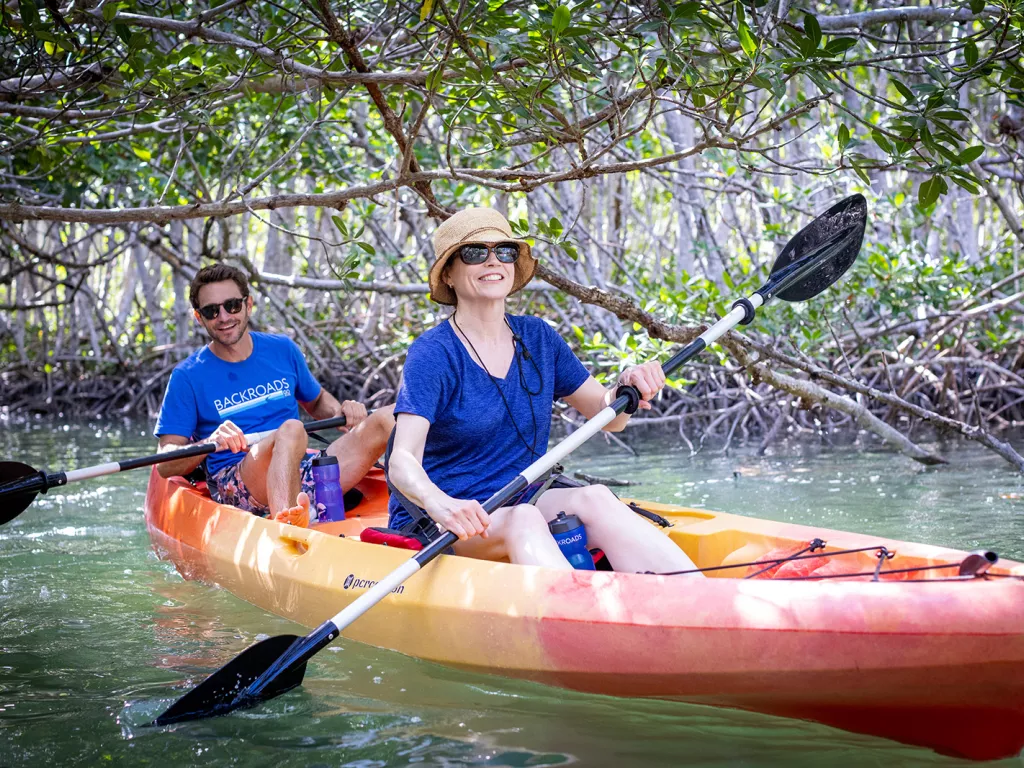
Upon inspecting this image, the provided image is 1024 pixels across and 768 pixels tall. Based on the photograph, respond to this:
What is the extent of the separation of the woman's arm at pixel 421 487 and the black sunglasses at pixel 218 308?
5.06ft

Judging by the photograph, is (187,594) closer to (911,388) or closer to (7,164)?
(7,164)

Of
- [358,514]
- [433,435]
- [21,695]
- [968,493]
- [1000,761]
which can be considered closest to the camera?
[1000,761]

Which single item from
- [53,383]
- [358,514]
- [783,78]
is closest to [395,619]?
[358,514]

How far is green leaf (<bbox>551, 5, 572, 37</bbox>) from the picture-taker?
116 inches

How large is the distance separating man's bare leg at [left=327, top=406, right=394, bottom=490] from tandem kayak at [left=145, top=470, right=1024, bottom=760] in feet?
3.36

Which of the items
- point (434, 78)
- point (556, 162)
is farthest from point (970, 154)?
point (556, 162)

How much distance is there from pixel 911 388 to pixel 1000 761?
5125 mm

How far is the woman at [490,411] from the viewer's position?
9.80 feet

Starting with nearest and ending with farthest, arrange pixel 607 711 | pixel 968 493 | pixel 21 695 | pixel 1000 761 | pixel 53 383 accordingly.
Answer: pixel 1000 761, pixel 607 711, pixel 21 695, pixel 968 493, pixel 53 383

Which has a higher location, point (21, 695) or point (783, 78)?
point (783, 78)

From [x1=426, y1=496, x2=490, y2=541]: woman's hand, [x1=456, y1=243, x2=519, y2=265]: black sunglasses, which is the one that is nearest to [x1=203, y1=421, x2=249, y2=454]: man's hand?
[x1=456, y1=243, x2=519, y2=265]: black sunglasses

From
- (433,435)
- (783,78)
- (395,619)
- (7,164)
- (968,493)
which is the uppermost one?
(7,164)

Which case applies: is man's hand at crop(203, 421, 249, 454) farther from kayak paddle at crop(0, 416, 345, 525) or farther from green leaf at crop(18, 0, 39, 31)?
green leaf at crop(18, 0, 39, 31)

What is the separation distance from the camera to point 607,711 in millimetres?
2686
